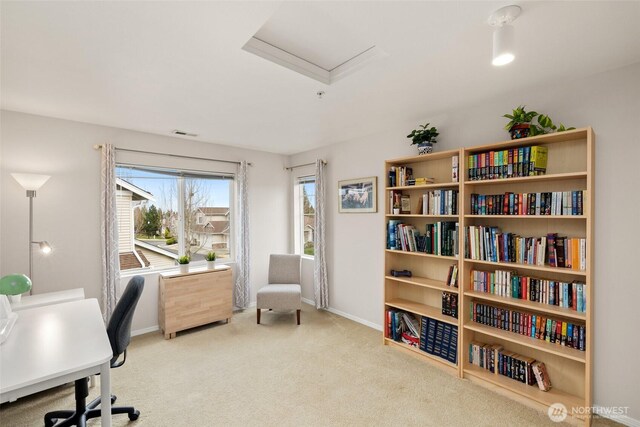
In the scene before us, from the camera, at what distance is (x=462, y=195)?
253 centimetres

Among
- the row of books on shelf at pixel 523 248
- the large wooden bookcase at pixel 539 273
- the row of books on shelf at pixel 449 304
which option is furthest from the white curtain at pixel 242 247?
the row of books on shelf at pixel 523 248

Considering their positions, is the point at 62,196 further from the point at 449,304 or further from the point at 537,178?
the point at 537,178

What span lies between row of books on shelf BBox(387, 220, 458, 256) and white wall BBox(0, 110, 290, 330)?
289 centimetres

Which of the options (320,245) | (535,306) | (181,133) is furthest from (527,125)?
(181,133)

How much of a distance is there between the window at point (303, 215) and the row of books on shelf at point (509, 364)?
9.04 ft

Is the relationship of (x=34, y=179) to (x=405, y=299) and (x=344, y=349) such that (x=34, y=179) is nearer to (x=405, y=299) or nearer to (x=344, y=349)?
(x=344, y=349)

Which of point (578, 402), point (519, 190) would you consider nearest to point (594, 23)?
point (519, 190)

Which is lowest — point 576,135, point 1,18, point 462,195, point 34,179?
point 462,195

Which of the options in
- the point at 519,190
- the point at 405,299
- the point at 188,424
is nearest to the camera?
the point at 188,424

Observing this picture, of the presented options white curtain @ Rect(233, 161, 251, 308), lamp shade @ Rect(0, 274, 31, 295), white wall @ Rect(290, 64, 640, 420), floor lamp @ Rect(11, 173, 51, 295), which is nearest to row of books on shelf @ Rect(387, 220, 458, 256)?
white wall @ Rect(290, 64, 640, 420)

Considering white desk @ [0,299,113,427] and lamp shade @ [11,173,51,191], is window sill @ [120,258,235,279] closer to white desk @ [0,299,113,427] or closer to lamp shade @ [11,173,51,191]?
lamp shade @ [11,173,51,191]

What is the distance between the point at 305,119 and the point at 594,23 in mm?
2213

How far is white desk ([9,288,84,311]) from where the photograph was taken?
2.29 meters

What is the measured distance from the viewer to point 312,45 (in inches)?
69.5
